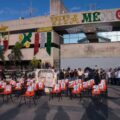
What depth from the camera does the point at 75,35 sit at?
4484 centimetres

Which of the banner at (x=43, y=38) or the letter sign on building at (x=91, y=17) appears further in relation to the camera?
the banner at (x=43, y=38)

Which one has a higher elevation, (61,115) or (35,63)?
(35,63)

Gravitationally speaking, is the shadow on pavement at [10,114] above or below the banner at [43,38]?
below

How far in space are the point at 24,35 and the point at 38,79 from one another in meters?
28.3

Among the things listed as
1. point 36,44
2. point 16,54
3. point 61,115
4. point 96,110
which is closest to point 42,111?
point 61,115

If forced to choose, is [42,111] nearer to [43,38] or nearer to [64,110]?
[64,110]

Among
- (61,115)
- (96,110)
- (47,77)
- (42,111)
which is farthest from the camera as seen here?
(47,77)

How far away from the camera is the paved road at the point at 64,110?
11.8 metres

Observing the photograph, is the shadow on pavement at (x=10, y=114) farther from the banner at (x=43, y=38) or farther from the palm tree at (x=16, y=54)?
the palm tree at (x=16, y=54)

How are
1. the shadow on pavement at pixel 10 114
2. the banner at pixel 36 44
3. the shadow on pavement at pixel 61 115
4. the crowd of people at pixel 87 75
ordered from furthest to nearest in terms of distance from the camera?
the banner at pixel 36 44 < the crowd of people at pixel 87 75 < the shadow on pavement at pixel 10 114 < the shadow on pavement at pixel 61 115

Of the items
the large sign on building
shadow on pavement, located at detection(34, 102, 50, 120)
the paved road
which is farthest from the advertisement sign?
the large sign on building

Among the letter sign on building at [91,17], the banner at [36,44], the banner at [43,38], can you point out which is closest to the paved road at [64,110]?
the letter sign on building at [91,17]

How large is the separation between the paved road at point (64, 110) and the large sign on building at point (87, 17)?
25946mm

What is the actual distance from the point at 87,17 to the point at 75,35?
3.92 meters
